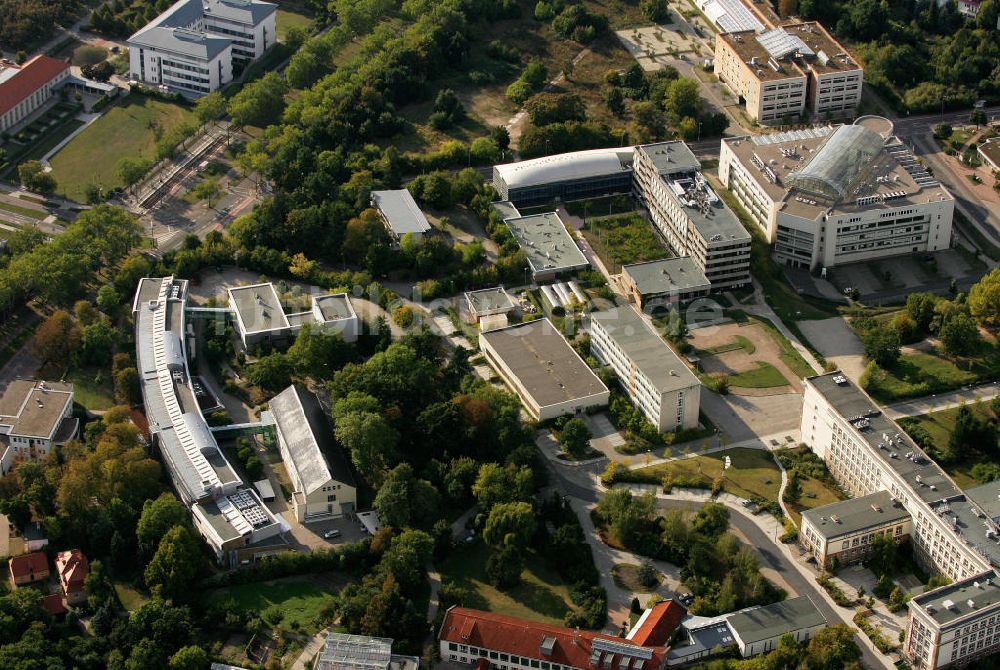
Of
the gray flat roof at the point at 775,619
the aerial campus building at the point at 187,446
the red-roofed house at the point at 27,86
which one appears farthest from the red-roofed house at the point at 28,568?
the red-roofed house at the point at 27,86

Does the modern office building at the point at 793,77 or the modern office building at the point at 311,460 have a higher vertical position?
the modern office building at the point at 793,77

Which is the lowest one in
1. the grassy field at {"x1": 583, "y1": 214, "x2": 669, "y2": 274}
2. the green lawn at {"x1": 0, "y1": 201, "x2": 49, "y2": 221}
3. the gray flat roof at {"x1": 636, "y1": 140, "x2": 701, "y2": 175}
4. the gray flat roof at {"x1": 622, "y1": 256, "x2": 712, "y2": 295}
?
the green lawn at {"x1": 0, "y1": 201, "x2": 49, "y2": 221}

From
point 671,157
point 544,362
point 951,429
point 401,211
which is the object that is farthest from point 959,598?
point 401,211

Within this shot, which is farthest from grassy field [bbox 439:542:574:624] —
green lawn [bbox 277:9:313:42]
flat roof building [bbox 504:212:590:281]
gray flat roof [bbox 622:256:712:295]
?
green lawn [bbox 277:9:313:42]

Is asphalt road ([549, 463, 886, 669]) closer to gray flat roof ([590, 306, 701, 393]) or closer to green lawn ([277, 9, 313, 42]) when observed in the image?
gray flat roof ([590, 306, 701, 393])

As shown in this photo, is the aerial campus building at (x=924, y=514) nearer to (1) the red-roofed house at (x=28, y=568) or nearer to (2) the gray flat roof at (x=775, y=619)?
(2) the gray flat roof at (x=775, y=619)

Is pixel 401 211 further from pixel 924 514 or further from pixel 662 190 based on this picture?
pixel 924 514
